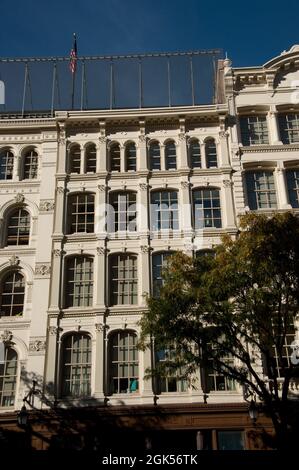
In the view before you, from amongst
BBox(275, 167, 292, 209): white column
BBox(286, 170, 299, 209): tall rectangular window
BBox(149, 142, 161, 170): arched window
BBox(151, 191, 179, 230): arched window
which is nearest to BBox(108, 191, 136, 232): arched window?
BBox(151, 191, 179, 230): arched window

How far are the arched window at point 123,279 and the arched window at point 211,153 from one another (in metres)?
6.64

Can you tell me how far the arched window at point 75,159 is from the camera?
28.0 meters

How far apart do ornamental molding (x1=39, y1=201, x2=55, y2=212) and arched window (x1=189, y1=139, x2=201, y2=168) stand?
7504 mm

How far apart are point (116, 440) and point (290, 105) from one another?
62.5 feet

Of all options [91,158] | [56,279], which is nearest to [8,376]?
[56,279]

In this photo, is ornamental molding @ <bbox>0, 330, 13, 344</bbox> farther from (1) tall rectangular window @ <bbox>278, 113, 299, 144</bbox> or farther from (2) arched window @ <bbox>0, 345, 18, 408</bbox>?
(1) tall rectangular window @ <bbox>278, 113, 299, 144</bbox>

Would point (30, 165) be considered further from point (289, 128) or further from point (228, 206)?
point (289, 128)

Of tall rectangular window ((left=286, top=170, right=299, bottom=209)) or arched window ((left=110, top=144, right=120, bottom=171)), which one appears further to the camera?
arched window ((left=110, top=144, right=120, bottom=171))

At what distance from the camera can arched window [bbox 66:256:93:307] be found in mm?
24250

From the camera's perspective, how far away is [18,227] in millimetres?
26406

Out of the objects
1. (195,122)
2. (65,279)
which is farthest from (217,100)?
(65,279)

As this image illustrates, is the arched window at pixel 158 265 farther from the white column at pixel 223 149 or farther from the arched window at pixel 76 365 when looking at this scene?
the white column at pixel 223 149

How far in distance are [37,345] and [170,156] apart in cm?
1195
